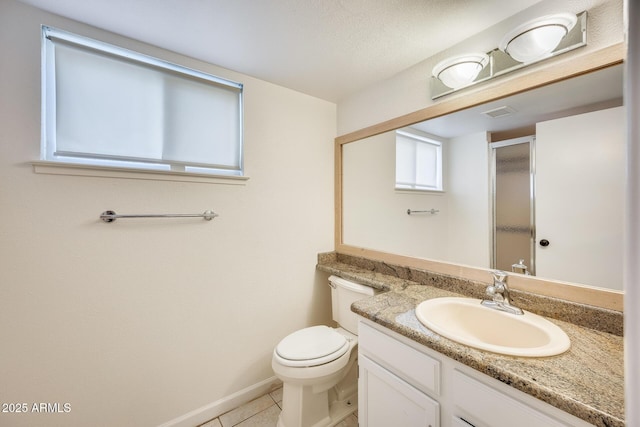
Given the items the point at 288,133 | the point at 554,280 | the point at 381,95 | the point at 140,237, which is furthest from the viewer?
the point at 288,133

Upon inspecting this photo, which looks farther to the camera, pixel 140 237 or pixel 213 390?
pixel 213 390

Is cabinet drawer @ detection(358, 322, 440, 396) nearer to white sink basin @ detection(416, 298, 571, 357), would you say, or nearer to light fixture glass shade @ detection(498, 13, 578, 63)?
white sink basin @ detection(416, 298, 571, 357)

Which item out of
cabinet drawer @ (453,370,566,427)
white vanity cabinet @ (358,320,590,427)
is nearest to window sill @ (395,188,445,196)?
white vanity cabinet @ (358,320,590,427)

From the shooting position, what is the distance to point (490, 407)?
2.53 feet

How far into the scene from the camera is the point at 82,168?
1.22 m

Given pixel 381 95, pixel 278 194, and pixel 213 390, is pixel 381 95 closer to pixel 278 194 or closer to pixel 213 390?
pixel 278 194

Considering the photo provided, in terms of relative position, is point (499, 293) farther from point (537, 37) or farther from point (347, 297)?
point (537, 37)

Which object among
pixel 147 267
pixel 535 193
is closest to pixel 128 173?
pixel 147 267

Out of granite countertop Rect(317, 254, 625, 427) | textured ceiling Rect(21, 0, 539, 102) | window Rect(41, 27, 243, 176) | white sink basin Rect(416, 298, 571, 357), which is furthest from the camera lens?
window Rect(41, 27, 243, 176)

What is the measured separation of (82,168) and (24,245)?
408 millimetres

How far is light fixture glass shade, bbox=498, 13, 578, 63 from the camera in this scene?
0.97 metres

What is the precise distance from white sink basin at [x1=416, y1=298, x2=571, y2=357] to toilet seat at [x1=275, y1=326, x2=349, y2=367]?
1.92 ft

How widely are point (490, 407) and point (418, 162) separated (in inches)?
50.9

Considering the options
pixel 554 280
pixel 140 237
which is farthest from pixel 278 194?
pixel 554 280
